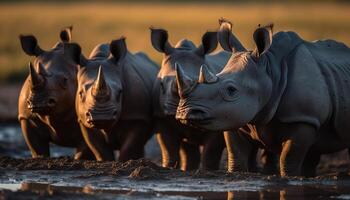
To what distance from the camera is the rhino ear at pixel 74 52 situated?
13334 mm

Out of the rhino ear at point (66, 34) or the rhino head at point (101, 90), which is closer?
the rhino head at point (101, 90)

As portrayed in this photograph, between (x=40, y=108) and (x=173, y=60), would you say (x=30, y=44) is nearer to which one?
(x=40, y=108)

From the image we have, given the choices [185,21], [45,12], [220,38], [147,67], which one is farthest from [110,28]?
[220,38]

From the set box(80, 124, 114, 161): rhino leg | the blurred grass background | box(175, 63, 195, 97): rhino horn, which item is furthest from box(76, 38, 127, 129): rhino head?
the blurred grass background

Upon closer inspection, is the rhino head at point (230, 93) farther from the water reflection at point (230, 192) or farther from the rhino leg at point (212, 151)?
the rhino leg at point (212, 151)

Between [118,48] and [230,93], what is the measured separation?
268 cm

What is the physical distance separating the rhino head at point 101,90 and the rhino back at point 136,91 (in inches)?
6.3

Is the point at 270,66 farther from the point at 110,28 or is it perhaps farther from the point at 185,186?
Result: the point at 110,28

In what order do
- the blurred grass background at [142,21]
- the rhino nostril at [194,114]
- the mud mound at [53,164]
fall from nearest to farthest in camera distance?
the rhino nostril at [194,114] < the mud mound at [53,164] < the blurred grass background at [142,21]

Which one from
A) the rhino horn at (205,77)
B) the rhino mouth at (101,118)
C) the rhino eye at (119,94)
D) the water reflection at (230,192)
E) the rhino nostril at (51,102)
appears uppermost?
the rhino horn at (205,77)

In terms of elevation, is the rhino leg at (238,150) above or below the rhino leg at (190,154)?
above

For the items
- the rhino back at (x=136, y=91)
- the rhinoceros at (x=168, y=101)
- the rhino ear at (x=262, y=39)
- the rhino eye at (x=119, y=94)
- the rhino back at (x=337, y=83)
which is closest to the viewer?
the rhino ear at (x=262, y=39)

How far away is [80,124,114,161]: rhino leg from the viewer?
522 inches

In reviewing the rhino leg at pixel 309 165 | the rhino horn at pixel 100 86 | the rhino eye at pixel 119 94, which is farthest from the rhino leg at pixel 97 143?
the rhino leg at pixel 309 165
